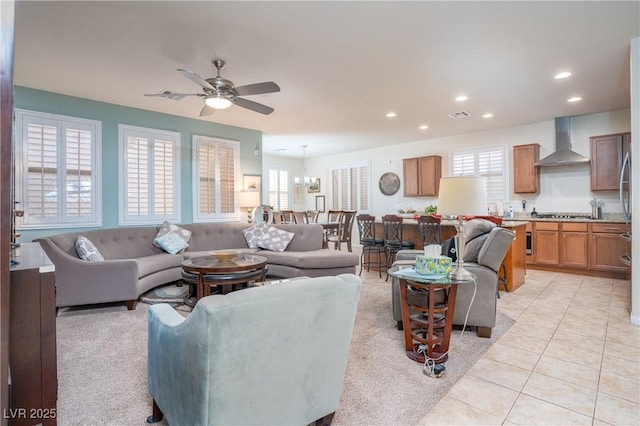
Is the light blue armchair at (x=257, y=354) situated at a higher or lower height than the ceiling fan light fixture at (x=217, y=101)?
lower

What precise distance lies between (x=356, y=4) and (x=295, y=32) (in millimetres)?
628

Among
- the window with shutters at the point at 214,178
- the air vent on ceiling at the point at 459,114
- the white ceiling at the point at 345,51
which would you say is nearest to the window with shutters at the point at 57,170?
the white ceiling at the point at 345,51

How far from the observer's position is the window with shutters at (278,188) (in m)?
9.58

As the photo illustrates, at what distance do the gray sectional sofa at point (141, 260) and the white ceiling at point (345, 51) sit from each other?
191cm

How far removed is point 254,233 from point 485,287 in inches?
132

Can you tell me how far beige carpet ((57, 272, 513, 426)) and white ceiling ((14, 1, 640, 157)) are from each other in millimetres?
2648

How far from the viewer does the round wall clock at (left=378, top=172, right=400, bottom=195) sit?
808cm

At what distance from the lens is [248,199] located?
19.8ft

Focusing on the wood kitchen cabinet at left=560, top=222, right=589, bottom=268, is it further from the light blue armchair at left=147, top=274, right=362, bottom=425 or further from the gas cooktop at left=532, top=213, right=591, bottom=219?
the light blue armchair at left=147, top=274, right=362, bottom=425

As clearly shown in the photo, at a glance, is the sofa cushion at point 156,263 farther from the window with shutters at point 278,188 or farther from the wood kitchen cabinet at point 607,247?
the wood kitchen cabinet at point 607,247

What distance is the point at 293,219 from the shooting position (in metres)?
7.37

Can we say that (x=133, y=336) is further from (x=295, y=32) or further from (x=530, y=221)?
(x=530, y=221)

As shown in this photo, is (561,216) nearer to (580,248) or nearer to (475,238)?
(580,248)

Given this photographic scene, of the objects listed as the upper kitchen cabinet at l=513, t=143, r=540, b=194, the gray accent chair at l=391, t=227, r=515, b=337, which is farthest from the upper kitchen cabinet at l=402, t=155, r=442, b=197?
the gray accent chair at l=391, t=227, r=515, b=337
